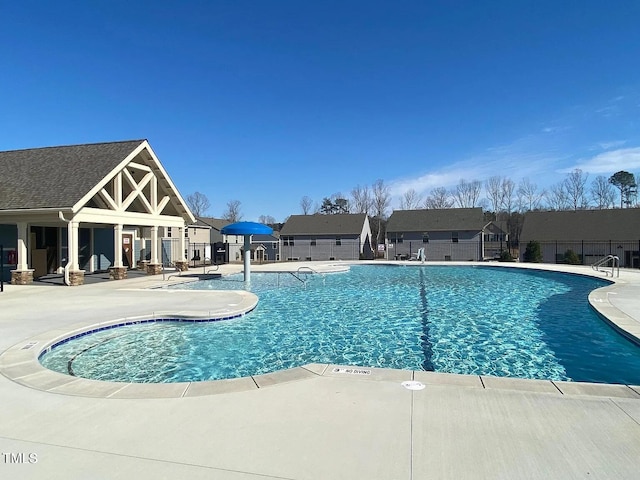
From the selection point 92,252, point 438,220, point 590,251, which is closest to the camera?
point 92,252

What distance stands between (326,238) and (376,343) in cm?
3419

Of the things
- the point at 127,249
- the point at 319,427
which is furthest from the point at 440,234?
the point at 319,427

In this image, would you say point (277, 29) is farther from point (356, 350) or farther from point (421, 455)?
point (421, 455)

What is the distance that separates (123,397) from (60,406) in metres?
0.59

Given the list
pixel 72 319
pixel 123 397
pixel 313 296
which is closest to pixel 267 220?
pixel 313 296

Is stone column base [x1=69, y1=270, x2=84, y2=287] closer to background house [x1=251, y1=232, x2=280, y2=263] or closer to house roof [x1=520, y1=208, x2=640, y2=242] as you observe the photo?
background house [x1=251, y1=232, x2=280, y2=263]

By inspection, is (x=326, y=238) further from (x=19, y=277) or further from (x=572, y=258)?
(x=19, y=277)

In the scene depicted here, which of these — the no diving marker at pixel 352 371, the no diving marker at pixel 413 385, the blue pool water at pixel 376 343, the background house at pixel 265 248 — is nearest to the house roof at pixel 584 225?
the blue pool water at pixel 376 343

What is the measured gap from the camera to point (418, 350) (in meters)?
7.36

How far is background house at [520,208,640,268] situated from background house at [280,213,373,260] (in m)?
15.6

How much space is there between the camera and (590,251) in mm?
32312

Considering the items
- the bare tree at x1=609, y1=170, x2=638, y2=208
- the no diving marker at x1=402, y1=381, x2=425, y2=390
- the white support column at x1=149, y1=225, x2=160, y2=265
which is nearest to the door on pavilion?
the white support column at x1=149, y1=225, x2=160, y2=265

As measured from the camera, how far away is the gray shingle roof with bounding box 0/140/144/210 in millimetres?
15523

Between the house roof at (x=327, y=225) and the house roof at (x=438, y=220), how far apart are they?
3559mm
